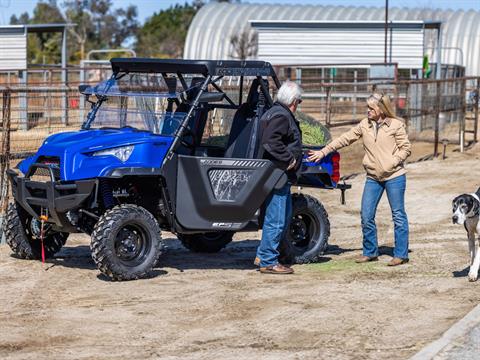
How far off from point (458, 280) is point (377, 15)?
46108 millimetres

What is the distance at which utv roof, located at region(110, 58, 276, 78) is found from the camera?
9578mm

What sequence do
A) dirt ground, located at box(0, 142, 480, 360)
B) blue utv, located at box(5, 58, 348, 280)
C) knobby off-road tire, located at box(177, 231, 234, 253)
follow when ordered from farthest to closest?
knobby off-road tire, located at box(177, 231, 234, 253), blue utv, located at box(5, 58, 348, 280), dirt ground, located at box(0, 142, 480, 360)

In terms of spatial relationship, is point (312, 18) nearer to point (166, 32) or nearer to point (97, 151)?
point (166, 32)

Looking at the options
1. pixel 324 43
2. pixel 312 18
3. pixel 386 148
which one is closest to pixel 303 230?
pixel 386 148

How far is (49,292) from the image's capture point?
885 centimetres

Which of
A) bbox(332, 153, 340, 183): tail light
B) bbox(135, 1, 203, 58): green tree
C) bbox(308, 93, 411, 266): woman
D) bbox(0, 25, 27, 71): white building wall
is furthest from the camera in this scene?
bbox(135, 1, 203, 58): green tree

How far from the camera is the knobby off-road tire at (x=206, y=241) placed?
1100cm

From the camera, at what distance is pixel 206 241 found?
11.0 meters

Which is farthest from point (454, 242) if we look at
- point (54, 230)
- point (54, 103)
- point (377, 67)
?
point (377, 67)

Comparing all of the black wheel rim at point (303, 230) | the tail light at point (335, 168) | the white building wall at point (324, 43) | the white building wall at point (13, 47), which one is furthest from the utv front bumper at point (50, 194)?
the white building wall at point (324, 43)

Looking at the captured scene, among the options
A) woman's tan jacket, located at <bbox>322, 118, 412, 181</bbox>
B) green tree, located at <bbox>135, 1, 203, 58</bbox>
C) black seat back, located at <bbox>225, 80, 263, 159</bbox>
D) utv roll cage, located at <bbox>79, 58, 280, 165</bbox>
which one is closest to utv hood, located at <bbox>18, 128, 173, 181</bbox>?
utv roll cage, located at <bbox>79, 58, 280, 165</bbox>

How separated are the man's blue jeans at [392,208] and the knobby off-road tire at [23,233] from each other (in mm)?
3029

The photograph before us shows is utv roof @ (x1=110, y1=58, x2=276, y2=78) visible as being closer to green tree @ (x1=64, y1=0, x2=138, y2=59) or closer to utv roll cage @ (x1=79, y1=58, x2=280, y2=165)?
utv roll cage @ (x1=79, y1=58, x2=280, y2=165)

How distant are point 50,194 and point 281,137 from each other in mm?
2074
